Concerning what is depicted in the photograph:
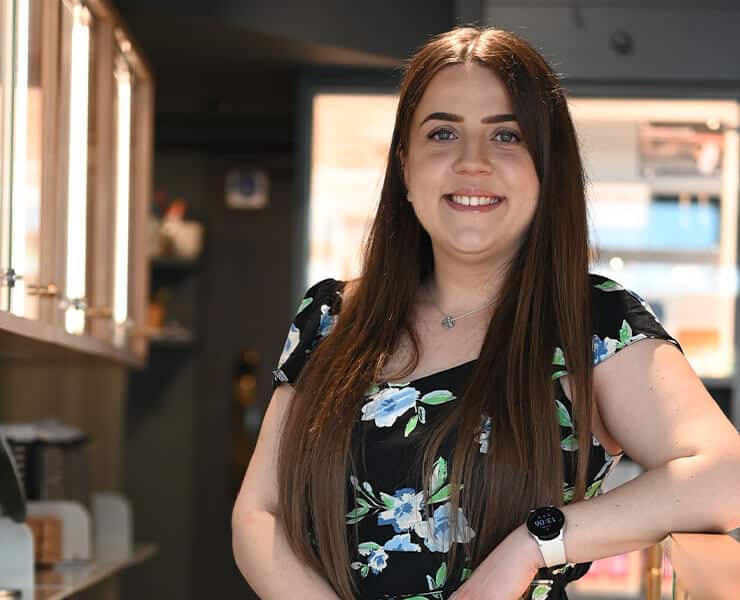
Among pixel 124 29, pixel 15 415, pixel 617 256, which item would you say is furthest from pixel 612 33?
pixel 15 415

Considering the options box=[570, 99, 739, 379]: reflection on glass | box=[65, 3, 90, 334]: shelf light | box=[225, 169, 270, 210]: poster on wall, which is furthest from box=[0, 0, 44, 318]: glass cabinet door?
box=[225, 169, 270, 210]: poster on wall

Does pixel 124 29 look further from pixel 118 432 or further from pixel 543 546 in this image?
pixel 543 546

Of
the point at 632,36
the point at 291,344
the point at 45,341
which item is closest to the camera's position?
the point at 291,344

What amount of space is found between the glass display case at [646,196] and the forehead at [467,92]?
210 cm

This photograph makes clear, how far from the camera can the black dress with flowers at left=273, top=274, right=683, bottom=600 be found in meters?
1.80

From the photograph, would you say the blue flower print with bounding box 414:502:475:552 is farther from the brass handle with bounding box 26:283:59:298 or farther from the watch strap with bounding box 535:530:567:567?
the brass handle with bounding box 26:283:59:298

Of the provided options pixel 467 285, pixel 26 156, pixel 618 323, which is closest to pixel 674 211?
pixel 26 156

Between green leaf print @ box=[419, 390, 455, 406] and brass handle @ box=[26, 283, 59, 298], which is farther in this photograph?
brass handle @ box=[26, 283, 59, 298]

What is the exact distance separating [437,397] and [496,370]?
0.08 metres

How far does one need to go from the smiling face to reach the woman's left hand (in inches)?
16.4

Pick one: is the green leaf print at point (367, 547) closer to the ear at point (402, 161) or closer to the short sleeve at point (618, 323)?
the short sleeve at point (618, 323)

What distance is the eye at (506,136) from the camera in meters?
1.93

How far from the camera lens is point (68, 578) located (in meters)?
3.20

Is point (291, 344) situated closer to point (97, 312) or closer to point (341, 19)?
point (97, 312)
